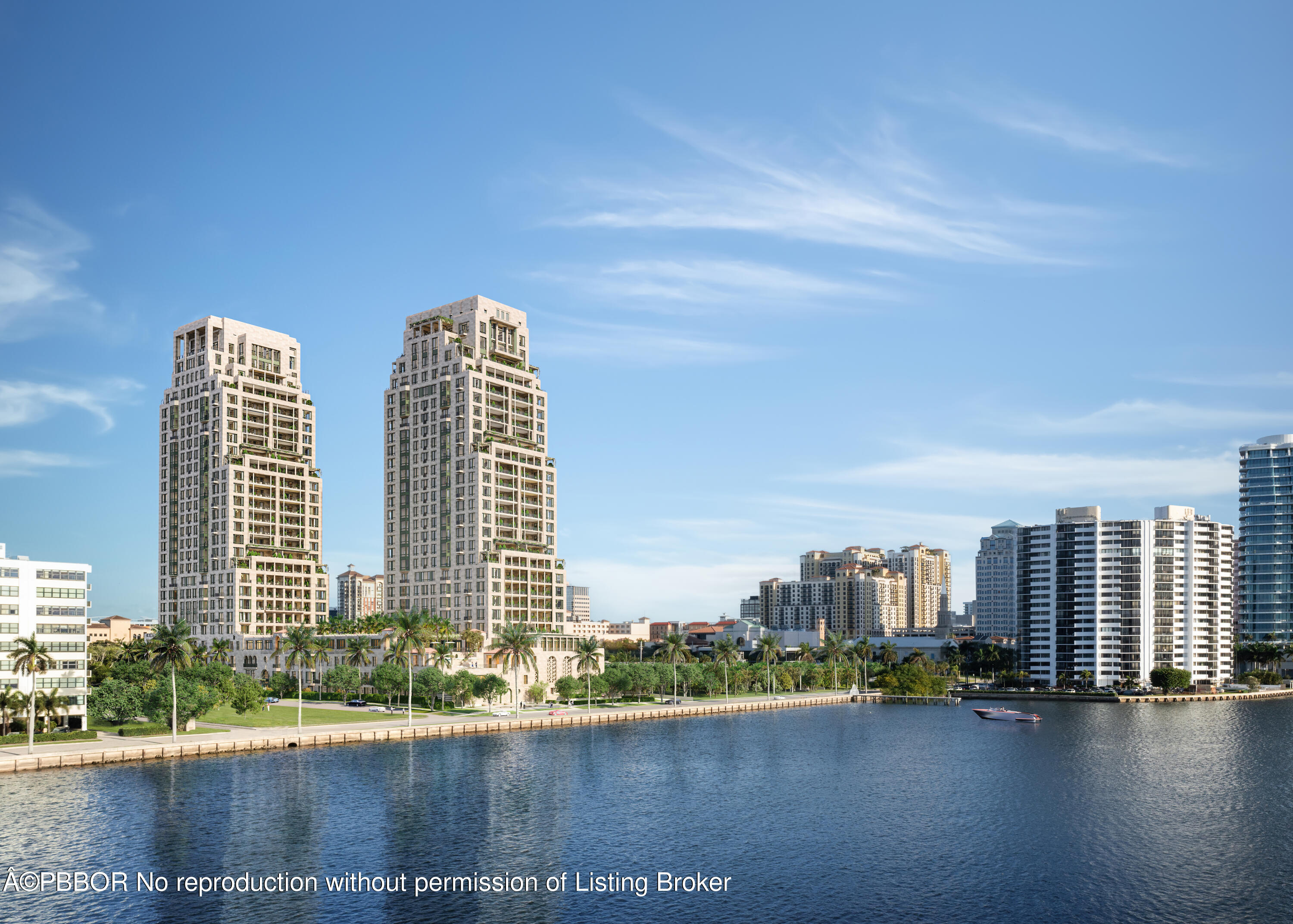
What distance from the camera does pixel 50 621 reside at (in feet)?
534

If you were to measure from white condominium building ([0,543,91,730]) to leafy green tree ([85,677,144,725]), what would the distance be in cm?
262

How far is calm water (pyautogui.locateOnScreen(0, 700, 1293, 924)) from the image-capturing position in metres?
79.6

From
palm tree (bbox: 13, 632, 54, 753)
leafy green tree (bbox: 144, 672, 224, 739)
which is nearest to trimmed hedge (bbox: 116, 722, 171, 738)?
leafy green tree (bbox: 144, 672, 224, 739)

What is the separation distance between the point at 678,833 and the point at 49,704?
99.6 metres

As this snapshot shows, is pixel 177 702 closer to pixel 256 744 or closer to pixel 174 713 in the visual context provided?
pixel 174 713

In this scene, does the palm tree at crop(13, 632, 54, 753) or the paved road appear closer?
the palm tree at crop(13, 632, 54, 753)

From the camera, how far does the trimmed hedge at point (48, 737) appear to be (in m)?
146

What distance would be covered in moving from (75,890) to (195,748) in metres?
72.4

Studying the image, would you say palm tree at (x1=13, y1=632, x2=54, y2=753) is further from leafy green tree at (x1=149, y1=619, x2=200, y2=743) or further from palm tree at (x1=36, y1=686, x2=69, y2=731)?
leafy green tree at (x1=149, y1=619, x2=200, y2=743)

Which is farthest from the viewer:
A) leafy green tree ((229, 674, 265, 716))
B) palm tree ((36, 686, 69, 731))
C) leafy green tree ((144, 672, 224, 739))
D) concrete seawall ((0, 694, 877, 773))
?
leafy green tree ((229, 674, 265, 716))

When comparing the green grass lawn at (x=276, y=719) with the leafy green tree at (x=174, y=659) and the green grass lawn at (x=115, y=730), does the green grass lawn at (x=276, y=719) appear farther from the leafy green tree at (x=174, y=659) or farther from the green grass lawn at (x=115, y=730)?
the leafy green tree at (x=174, y=659)

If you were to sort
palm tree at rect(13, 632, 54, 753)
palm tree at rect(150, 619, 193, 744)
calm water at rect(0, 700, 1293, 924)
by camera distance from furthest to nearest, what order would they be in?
1. palm tree at rect(150, 619, 193, 744)
2. palm tree at rect(13, 632, 54, 753)
3. calm water at rect(0, 700, 1293, 924)

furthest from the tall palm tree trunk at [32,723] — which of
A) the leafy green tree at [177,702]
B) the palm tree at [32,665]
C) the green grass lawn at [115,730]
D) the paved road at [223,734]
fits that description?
the green grass lawn at [115,730]

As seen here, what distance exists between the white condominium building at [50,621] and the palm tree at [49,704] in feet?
3.00
